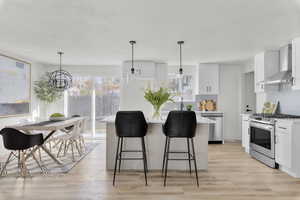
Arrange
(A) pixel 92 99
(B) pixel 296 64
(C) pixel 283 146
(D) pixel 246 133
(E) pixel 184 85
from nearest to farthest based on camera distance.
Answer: (C) pixel 283 146 < (B) pixel 296 64 < (D) pixel 246 133 < (E) pixel 184 85 < (A) pixel 92 99

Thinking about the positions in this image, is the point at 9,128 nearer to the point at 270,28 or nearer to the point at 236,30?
the point at 236,30

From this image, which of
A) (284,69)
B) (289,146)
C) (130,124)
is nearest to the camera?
(130,124)

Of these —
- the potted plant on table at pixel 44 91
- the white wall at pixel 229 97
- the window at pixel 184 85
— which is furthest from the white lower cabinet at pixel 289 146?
the potted plant on table at pixel 44 91

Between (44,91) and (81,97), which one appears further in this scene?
(81,97)

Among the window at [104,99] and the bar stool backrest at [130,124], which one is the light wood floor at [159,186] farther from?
the window at [104,99]

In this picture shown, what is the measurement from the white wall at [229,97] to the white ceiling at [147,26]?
1.54 m

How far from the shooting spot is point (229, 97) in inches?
254

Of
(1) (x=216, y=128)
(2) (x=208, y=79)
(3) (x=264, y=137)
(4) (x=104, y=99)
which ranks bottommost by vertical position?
(1) (x=216, y=128)

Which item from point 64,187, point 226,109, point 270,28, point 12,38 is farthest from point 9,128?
point 226,109

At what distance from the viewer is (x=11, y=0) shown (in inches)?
91.3

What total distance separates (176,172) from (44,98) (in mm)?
4385

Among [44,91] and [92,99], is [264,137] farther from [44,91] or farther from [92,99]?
[44,91]

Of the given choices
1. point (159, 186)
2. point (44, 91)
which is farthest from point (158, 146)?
point (44, 91)

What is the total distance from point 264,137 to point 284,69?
1.52m
